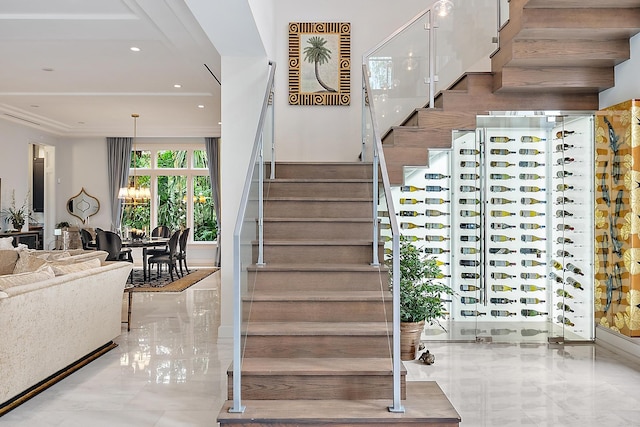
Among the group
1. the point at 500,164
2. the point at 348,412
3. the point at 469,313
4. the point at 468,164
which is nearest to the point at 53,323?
the point at 348,412

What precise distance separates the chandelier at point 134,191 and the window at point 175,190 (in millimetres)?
84

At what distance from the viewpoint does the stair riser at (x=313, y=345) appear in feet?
11.6

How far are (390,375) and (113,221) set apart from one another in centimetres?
1031

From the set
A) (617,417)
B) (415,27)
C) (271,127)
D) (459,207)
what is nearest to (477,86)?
(415,27)

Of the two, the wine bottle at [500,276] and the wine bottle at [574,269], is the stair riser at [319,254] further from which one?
the wine bottle at [574,269]

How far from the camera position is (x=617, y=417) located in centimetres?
335

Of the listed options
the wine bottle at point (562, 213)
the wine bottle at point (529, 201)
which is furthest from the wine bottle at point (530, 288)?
the wine bottle at point (529, 201)

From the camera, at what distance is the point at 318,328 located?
3.64 m

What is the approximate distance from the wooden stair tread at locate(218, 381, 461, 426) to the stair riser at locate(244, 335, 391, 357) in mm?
407

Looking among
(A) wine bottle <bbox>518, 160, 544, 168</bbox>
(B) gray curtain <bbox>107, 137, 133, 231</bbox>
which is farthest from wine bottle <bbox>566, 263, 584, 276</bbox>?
(B) gray curtain <bbox>107, 137, 133, 231</bbox>

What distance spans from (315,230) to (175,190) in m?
8.70

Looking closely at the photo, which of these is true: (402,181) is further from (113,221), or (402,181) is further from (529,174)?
(113,221)

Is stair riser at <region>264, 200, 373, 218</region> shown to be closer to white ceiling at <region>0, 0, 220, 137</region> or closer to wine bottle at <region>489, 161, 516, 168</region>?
wine bottle at <region>489, 161, 516, 168</region>

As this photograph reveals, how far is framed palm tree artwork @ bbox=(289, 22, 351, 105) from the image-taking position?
6613 mm
